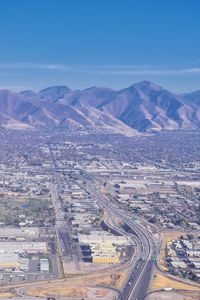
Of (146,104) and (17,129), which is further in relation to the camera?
(146,104)

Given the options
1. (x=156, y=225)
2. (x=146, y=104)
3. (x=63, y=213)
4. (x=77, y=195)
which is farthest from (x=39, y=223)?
(x=146, y=104)

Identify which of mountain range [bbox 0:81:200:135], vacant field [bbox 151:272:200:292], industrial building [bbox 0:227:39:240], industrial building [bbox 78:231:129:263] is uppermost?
mountain range [bbox 0:81:200:135]

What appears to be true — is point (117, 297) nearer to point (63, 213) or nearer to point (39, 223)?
point (39, 223)

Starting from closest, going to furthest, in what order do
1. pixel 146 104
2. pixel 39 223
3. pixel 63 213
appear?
pixel 39 223, pixel 63 213, pixel 146 104

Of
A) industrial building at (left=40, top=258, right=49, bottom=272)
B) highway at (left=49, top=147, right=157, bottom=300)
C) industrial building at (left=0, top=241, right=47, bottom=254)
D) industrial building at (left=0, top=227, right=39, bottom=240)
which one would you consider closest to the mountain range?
highway at (left=49, top=147, right=157, bottom=300)

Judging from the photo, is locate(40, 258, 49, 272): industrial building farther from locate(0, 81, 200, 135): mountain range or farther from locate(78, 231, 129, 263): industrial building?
locate(0, 81, 200, 135): mountain range

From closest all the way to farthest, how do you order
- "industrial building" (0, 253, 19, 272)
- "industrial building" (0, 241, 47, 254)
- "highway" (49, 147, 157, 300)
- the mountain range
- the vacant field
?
"highway" (49, 147, 157, 300) → the vacant field → "industrial building" (0, 253, 19, 272) → "industrial building" (0, 241, 47, 254) → the mountain range

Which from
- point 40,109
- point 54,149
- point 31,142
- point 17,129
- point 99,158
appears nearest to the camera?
point 99,158
